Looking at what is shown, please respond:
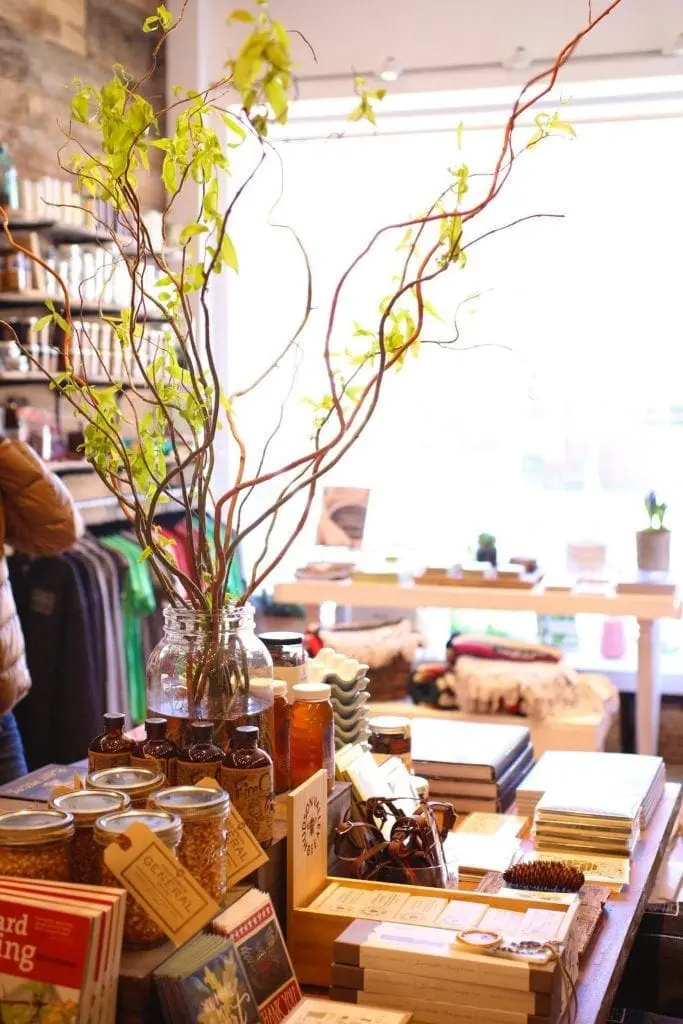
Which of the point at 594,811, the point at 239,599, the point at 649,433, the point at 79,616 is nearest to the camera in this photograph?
the point at 239,599

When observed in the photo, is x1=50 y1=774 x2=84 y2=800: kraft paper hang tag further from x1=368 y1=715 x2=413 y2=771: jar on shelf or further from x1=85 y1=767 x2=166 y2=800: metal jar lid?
x1=368 y1=715 x2=413 y2=771: jar on shelf

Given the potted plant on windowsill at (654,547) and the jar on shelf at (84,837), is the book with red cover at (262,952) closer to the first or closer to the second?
the jar on shelf at (84,837)

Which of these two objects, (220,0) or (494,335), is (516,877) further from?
(220,0)

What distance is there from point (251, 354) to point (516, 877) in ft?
15.0

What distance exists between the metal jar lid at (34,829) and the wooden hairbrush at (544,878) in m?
0.78

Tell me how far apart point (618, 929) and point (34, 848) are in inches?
34.9

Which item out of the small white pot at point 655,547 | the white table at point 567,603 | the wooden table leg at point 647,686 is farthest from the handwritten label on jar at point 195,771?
→ the small white pot at point 655,547

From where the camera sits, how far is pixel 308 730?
5.94ft

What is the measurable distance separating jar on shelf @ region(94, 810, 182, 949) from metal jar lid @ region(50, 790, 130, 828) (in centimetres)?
4

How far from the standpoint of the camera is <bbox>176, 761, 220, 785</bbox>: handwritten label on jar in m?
1.53

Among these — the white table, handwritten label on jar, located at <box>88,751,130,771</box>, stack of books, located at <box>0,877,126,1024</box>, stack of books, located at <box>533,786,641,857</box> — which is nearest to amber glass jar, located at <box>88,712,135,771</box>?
handwritten label on jar, located at <box>88,751,130,771</box>

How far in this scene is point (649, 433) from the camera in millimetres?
5688

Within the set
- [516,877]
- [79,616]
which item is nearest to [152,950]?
[516,877]

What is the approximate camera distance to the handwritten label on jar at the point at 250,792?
1527 mm
